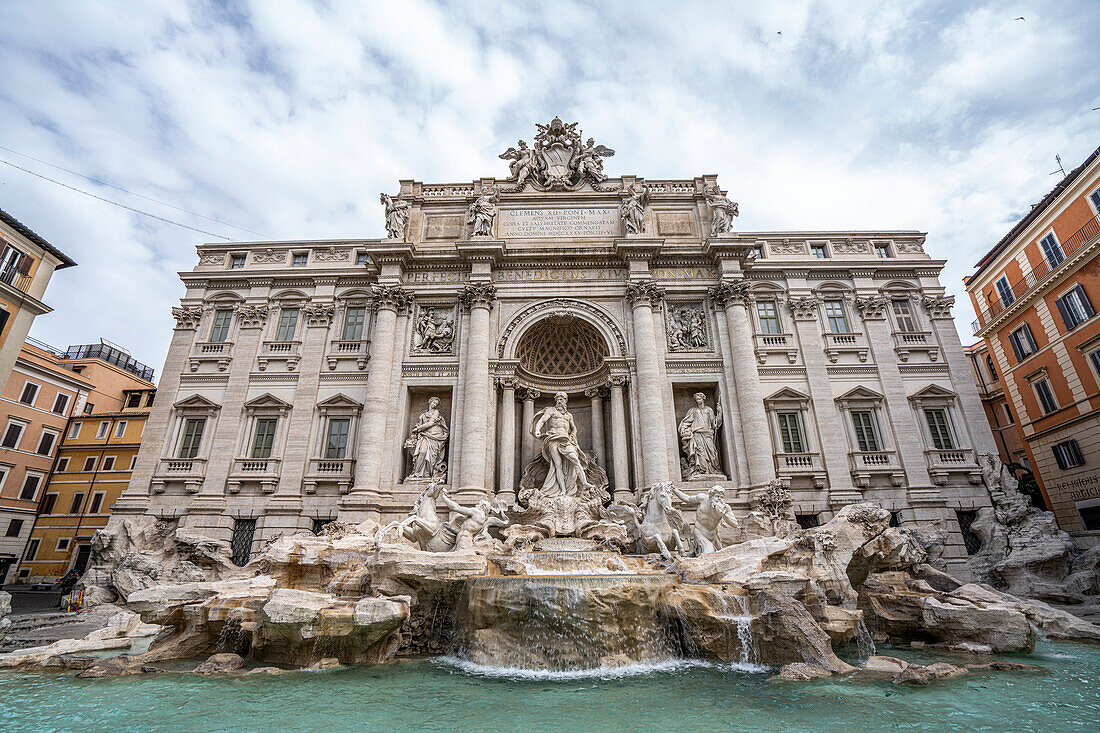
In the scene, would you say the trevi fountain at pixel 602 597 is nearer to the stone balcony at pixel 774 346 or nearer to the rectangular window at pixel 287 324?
the stone balcony at pixel 774 346

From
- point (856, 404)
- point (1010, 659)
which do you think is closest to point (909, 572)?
point (1010, 659)

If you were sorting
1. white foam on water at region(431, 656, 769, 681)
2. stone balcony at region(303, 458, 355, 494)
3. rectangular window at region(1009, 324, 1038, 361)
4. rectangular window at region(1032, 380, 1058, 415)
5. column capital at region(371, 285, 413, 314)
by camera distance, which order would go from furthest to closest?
1. rectangular window at region(1009, 324, 1038, 361)
2. rectangular window at region(1032, 380, 1058, 415)
3. column capital at region(371, 285, 413, 314)
4. stone balcony at region(303, 458, 355, 494)
5. white foam on water at region(431, 656, 769, 681)

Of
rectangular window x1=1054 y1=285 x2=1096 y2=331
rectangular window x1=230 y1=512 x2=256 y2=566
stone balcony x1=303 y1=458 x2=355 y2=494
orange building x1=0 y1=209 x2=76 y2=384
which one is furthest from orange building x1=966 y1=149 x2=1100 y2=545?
orange building x1=0 y1=209 x2=76 y2=384

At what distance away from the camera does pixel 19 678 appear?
888 cm

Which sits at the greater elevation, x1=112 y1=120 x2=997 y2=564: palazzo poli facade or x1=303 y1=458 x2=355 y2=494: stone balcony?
x1=112 y1=120 x2=997 y2=564: palazzo poli facade

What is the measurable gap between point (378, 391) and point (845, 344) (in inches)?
748

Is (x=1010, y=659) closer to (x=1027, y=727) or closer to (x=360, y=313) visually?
(x=1027, y=727)

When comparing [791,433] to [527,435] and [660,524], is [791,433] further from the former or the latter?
[527,435]

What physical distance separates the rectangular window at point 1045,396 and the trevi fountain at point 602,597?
5.68 metres

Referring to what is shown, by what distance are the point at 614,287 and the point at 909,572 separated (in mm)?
13730

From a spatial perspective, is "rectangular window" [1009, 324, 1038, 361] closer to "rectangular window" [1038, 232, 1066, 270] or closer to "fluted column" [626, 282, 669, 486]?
"rectangular window" [1038, 232, 1066, 270]

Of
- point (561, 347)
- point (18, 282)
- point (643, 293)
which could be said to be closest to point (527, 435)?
point (561, 347)

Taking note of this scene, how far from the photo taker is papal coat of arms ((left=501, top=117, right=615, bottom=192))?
2277 cm

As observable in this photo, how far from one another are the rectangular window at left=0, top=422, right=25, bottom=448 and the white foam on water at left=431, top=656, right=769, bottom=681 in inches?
1218
